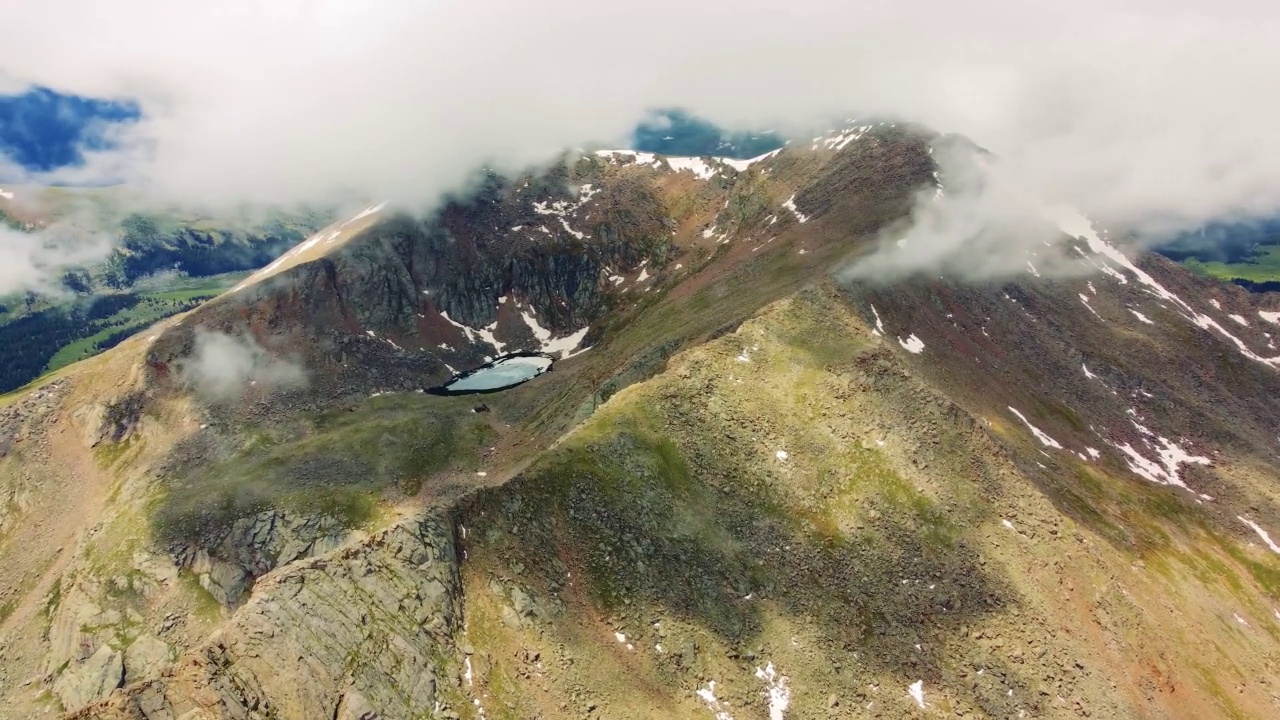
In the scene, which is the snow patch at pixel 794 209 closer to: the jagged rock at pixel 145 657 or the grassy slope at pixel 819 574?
the grassy slope at pixel 819 574

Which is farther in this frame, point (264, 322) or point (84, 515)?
point (264, 322)

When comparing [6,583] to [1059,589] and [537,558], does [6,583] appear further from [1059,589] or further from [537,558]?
[1059,589]

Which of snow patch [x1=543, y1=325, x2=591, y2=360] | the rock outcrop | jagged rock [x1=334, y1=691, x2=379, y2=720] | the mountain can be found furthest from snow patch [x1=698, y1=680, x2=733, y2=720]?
snow patch [x1=543, y1=325, x2=591, y2=360]

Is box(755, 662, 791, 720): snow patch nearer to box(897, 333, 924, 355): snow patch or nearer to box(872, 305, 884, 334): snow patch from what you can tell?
box(872, 305, 884, 334): snow patch

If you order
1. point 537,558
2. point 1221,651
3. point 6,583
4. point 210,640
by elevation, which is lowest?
point 1221,651

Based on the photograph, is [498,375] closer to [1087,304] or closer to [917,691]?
[917,691]

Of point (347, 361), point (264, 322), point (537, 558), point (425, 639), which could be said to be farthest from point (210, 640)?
point (264, 322)

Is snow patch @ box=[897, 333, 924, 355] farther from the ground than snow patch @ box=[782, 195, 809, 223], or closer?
closer
